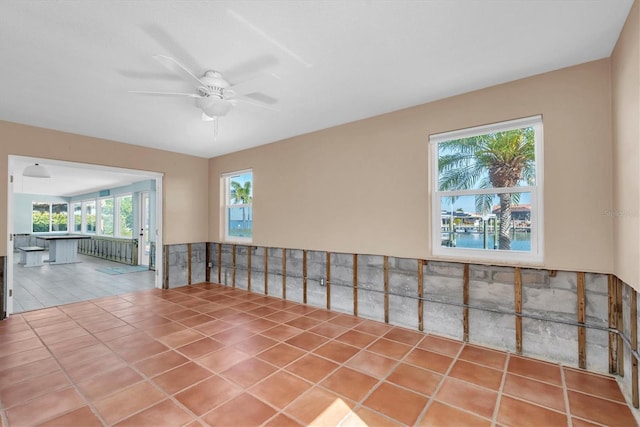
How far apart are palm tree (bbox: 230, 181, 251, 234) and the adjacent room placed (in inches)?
40.2

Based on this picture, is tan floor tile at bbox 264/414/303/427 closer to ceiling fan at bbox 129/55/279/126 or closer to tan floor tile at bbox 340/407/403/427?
tan floor tile at bbox 340/407/403/427

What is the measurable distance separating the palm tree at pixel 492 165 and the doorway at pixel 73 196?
5003 millimetres

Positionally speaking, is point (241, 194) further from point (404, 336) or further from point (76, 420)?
point (76, 420)

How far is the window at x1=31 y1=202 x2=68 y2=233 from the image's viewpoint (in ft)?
39.8

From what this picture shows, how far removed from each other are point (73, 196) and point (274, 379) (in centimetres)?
1459

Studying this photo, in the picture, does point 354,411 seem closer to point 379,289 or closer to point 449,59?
point 379,289

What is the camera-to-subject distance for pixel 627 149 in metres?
2.01

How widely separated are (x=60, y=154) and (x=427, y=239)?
5259 millimetres

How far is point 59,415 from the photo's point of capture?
1.92 metres

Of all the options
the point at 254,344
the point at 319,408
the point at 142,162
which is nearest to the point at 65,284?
the point at 142,162

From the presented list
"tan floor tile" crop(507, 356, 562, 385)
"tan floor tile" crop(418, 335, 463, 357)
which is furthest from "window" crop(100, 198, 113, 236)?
"tan floor tile" crop(507, 356, 562, 385)

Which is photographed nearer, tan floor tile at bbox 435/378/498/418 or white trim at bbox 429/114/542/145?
tan floor tile at bbox 435/378/498/418

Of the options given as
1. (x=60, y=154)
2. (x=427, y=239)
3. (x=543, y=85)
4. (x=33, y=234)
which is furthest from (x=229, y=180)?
(x=33, y=234)

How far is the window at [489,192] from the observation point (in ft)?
9.27
